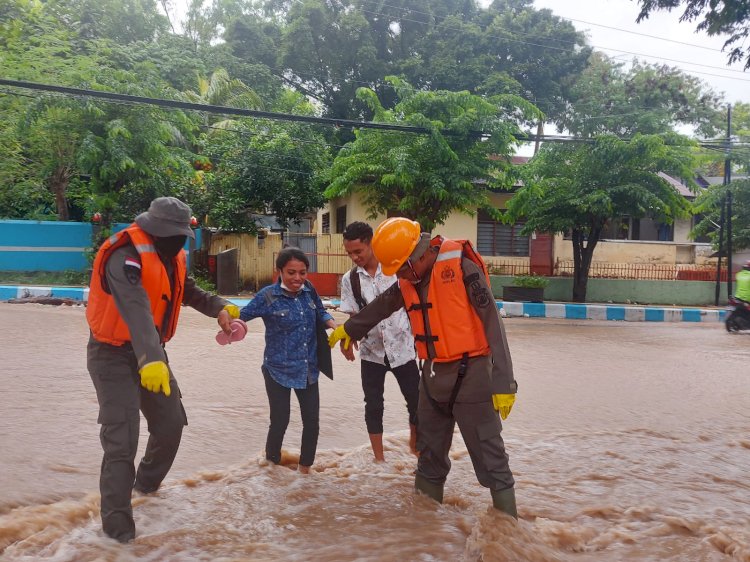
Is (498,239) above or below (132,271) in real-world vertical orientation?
above

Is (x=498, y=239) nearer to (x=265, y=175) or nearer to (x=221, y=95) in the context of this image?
(x=265, y=175)

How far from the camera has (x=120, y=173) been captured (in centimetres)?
1803

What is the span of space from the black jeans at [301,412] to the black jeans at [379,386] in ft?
1.46

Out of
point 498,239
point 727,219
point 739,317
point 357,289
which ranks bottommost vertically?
point 739,317

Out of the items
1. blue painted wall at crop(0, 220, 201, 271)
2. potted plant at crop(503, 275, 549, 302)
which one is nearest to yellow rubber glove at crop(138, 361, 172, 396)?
potted plant at crop(503, 275, 549, 302)

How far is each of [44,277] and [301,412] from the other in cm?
1859

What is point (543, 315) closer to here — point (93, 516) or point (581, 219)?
point (581, 219)

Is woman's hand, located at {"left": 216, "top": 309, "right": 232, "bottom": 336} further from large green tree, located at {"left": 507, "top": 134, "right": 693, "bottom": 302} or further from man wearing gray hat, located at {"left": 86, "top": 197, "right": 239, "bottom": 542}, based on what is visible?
large green tree, located at {"left": 507, "top": 134, "right": 693, "bottom": 302}

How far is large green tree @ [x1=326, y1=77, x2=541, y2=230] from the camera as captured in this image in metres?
16.8

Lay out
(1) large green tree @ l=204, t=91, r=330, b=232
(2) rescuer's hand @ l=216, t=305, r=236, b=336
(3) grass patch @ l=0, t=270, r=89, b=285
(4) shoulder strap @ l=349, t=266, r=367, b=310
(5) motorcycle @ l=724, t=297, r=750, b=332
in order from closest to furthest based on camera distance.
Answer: (2) rescuer's hand @ l=216, t=305, r=236, b=336
(4) shoulder strap @ l=349, t=266, r=367, b=310
(5) motorcycle @ l=724, t=297, r=750, b=332
(3) grass patch @ l=0, t=270, r=89, b=285
(1) large green tree @ l=204, t=91, r=330, b=232

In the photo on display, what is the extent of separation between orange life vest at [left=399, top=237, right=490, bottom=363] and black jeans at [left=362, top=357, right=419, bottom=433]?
1.22 m

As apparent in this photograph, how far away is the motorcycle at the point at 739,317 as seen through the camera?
14367mm

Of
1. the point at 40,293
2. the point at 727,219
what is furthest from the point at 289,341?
the point at 727,219

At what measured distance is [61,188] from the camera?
21688 millimetres
